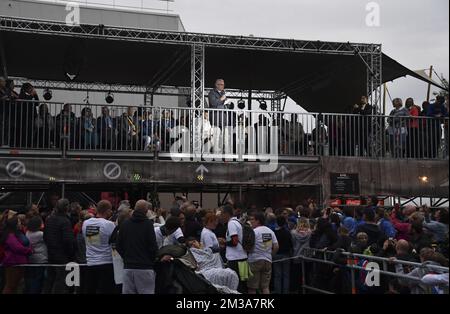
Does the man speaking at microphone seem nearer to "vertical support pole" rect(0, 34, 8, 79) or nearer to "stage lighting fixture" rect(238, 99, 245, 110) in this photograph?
"vertical support pole" rect(0, 34, 8, 79)

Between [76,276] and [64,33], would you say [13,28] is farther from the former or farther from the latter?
[76,276]

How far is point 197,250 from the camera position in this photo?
8.91 m

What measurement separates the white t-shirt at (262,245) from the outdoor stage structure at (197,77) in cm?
327

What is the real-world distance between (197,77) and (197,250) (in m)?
8.49

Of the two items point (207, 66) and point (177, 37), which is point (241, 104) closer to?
point (207, 66)

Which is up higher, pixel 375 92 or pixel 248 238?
pixel 375 92

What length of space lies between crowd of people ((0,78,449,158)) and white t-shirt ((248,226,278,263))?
518 cm

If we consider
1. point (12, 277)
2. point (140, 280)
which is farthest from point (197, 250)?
point (12, 277)

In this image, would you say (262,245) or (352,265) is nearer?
(352,265)

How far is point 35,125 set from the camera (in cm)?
1428

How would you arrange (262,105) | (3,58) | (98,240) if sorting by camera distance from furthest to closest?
(262,105) → (3,58) → (98,240)

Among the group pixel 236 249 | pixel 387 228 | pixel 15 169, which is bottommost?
pixel 236 249

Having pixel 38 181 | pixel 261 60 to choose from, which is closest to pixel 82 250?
pixel 38 181
